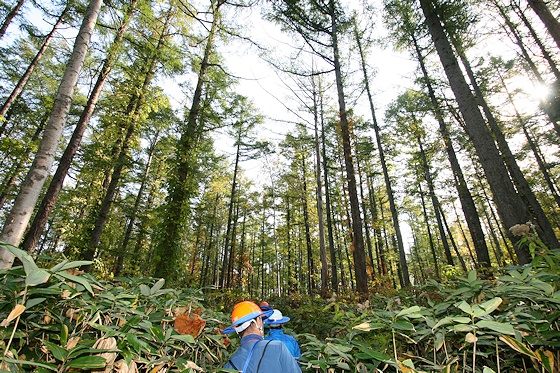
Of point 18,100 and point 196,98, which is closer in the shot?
point 196,98

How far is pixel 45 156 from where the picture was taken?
3.05 metres

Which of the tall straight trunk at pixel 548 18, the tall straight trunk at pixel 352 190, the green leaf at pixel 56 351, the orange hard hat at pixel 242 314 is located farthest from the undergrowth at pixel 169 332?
the tall straight trunk at pixel 548 18

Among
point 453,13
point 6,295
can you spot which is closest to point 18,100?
point 6,295

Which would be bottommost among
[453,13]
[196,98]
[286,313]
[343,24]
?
[286,313]

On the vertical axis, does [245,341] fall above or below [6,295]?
below

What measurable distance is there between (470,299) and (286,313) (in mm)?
4912

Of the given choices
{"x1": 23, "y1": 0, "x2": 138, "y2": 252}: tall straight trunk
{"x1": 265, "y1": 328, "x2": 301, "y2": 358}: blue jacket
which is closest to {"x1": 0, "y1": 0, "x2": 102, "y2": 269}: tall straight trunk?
{"x1": 23, "y1": 0, "x2": 138, "y2": 252}: tall straight trunk

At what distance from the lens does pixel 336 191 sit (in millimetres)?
19516

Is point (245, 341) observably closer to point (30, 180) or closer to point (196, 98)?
point (30, 180)

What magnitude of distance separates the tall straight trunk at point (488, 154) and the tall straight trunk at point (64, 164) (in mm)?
7263

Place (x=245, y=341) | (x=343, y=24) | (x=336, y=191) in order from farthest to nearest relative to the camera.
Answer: (x=336, y=191), (x=343, y=24), (x=245, y=341)

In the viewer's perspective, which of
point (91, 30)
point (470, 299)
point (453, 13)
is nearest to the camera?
point (470, 299)

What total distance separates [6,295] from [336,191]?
19.4 meters

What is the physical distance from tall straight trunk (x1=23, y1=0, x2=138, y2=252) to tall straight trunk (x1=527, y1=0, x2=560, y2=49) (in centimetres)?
895
